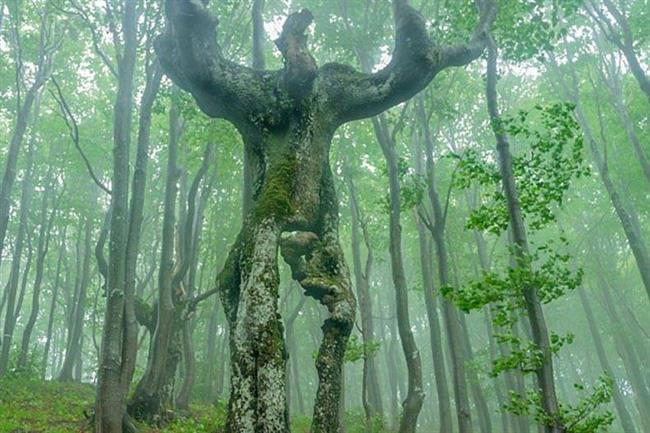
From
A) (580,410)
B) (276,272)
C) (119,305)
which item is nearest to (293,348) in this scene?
(119,305)

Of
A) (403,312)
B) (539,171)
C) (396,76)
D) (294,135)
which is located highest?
(396,76)

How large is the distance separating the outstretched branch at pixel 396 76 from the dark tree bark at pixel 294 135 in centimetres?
2

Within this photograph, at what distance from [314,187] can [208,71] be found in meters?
2.29

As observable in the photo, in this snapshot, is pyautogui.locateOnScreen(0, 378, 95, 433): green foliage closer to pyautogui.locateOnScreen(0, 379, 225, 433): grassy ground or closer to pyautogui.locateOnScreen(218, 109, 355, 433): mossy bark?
pyautogui.locateOnScreen(0, 379, 225, 433): grassy ground

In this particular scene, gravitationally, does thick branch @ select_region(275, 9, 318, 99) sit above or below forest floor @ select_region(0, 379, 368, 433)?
above

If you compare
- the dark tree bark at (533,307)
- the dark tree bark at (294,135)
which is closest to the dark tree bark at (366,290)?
the dark tree bark at (533,307)

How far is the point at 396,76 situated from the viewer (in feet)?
25.9

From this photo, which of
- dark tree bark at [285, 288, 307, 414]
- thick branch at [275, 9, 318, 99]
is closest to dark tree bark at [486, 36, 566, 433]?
thick branch at [275, 9, 318, 99]

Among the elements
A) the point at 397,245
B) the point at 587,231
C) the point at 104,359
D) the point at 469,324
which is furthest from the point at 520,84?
the point at 469,324

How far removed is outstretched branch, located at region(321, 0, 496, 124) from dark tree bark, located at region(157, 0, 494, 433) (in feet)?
0.05

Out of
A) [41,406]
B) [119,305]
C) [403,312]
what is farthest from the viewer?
[41,406]

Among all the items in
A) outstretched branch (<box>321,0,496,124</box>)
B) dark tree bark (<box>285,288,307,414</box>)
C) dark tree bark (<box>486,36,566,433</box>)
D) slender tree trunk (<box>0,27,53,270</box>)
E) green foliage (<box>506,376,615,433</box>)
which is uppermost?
slender tree trunk (<box>0,27,53,270</box>)

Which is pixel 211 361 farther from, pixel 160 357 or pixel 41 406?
pixel 160 357

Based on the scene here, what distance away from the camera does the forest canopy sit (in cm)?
667
